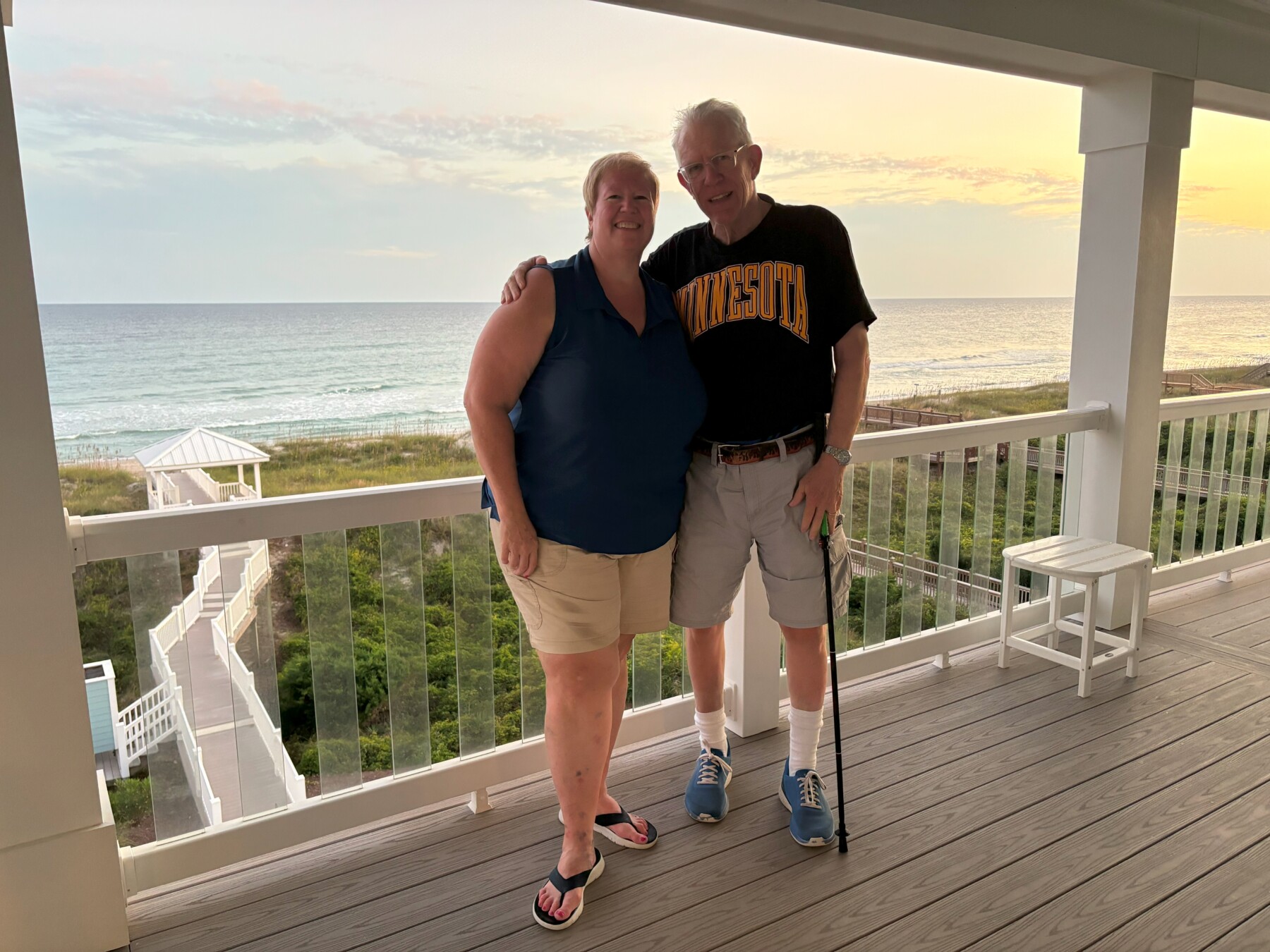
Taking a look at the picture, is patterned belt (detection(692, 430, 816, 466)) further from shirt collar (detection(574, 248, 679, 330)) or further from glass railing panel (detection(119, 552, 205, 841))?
glass railing panel (detection(119, 552, 205, 841))

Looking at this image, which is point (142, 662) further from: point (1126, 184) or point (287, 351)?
point (287, 351)

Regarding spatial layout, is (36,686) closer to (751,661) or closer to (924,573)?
(751,661)

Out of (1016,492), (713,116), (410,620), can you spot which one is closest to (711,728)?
(410,620)

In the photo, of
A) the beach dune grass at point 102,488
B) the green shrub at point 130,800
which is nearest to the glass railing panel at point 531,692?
the green shrub at point 130,800

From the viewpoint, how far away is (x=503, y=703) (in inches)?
97.5

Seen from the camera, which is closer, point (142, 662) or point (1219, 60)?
point (142, 662)

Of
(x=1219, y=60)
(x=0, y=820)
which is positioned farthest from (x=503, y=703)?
(x=1219, y=60)

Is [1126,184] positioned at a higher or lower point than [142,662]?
higher

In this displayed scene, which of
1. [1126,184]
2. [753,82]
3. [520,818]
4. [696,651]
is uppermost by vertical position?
[753,82]

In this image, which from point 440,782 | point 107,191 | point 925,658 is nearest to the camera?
point 440,782

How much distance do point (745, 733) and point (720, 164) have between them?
1822 millimetres

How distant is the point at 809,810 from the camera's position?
224 centimetres

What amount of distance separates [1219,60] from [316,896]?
463 cm

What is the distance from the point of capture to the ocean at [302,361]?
78.1ft
